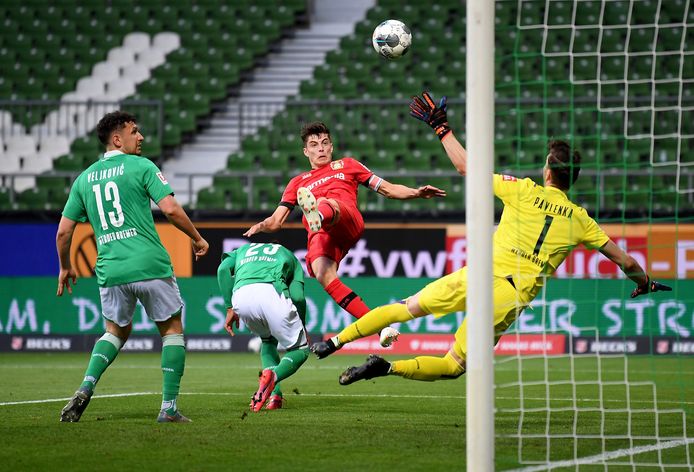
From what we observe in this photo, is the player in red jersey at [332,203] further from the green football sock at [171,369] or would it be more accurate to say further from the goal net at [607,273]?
the green football sock at [171,369]

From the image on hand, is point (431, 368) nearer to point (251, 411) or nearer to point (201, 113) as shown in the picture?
point (251, 411)

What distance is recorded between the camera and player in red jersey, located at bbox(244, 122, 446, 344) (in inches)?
392

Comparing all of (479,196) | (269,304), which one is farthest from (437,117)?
(269,304)

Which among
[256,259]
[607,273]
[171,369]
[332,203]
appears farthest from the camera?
[607,273]

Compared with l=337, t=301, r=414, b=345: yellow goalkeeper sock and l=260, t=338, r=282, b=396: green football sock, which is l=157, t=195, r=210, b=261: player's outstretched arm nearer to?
l=337, t=301, r=414, b=345: yellow goalkeeper sock

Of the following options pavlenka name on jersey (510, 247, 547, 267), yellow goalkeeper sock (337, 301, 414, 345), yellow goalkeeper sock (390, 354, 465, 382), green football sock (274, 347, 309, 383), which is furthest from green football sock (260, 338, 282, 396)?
pavlenka name on jersey (510, 247, 547, 267)

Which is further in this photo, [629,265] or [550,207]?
[629,265]

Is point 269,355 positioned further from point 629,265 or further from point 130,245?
point 629,265

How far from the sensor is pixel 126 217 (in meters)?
7.88

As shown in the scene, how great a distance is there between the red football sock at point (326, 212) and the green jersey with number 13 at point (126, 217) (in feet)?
6.71

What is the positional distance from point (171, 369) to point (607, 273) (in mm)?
10528

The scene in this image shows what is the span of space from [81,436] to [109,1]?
21401mm

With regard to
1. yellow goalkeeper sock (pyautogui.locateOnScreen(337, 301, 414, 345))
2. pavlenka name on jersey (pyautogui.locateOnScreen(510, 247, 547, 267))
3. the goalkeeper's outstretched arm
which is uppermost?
the goalkeeper's outstretched arm

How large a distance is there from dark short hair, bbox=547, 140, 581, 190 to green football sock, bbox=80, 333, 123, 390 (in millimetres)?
3395
